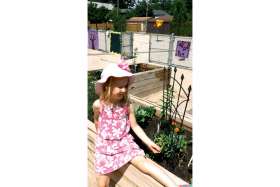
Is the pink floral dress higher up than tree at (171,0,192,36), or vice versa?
tree at (171,0,192,36)

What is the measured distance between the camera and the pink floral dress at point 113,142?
5.52ft

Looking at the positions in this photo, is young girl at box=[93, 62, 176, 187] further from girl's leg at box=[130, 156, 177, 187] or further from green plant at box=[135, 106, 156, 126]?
green plant at box=[135, 106, 156, 126]

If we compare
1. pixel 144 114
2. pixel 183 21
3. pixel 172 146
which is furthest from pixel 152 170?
pixel 183 21

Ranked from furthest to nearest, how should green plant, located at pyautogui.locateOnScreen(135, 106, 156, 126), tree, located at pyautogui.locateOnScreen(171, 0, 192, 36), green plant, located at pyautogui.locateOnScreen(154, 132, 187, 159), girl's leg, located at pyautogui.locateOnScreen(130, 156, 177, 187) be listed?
tree, located at pyautogui.locateOnScreen(171, 0, 192, 36), green plant, located at pyautogui.locateOnScreen(135, 106, 156, 126), green plant, located at pyautogui.locateOnScreen(154, 132, 187, 159), girl's leg, located at pyautogui.locateOnScreen(130, 156, 177, 187)

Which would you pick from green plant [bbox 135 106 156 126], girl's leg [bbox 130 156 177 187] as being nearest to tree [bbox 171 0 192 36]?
green plant [bbox 135 106 156 126]

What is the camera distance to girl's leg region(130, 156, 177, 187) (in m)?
1.61

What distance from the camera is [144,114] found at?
2.55 metres

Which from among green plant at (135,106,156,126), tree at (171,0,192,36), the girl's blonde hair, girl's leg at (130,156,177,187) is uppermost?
tree at (171,0,192,36)

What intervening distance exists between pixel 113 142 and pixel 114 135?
38 mm

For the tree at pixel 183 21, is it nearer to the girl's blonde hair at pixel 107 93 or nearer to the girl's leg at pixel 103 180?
the girl's blonde hair at pixel 107 93

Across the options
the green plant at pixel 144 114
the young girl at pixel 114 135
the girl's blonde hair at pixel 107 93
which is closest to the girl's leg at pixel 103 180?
the young girl at pixel 114 135

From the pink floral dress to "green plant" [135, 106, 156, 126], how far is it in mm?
776
